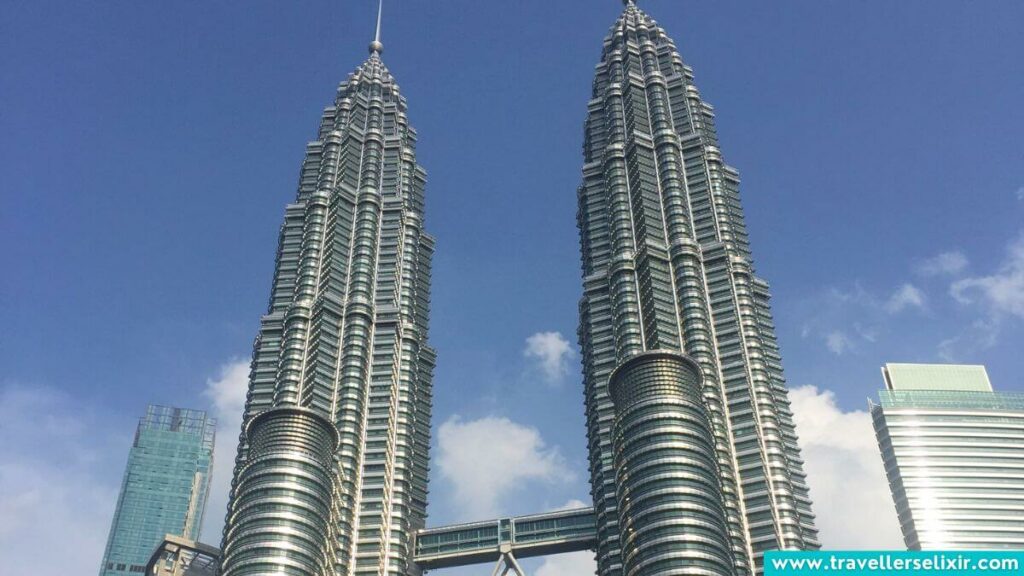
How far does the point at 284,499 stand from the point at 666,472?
59.3 m

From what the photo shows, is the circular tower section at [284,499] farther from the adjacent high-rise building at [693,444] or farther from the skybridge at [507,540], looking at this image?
the adjacent high-rise building at [693,444]

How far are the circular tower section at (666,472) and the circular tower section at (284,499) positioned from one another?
47.6 meters

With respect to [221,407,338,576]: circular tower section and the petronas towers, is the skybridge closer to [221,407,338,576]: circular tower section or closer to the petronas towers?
the petronas towers

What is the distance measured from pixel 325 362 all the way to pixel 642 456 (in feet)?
223

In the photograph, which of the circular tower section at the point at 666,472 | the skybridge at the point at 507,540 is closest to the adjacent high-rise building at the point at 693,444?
the circular tower section at the point at 666,472

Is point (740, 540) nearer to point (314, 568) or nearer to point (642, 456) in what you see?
point (642, 456)

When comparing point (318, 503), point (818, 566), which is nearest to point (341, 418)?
point (318, 503)

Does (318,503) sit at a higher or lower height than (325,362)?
lower

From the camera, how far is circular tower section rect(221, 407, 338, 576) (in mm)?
160375

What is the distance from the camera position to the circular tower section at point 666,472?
151m

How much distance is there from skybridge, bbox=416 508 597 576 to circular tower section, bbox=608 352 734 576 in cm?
2511

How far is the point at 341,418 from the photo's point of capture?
193 meters

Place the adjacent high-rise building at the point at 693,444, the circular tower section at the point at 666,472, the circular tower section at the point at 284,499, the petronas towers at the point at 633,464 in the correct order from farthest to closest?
Answer: the circular tower section at the point at 284,499 → the petronas towers at the point at 633,464 → the adjacent high-rise building at the point at 693,444 → the circular tower section at the point at 666,472

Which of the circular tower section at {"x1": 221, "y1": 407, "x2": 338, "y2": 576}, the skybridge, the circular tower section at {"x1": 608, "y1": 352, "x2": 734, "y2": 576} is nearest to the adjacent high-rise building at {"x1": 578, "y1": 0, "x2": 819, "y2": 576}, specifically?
the circular tower section at {"x1": 608, "y1": 352, "x2": 734, "y2": 576}
